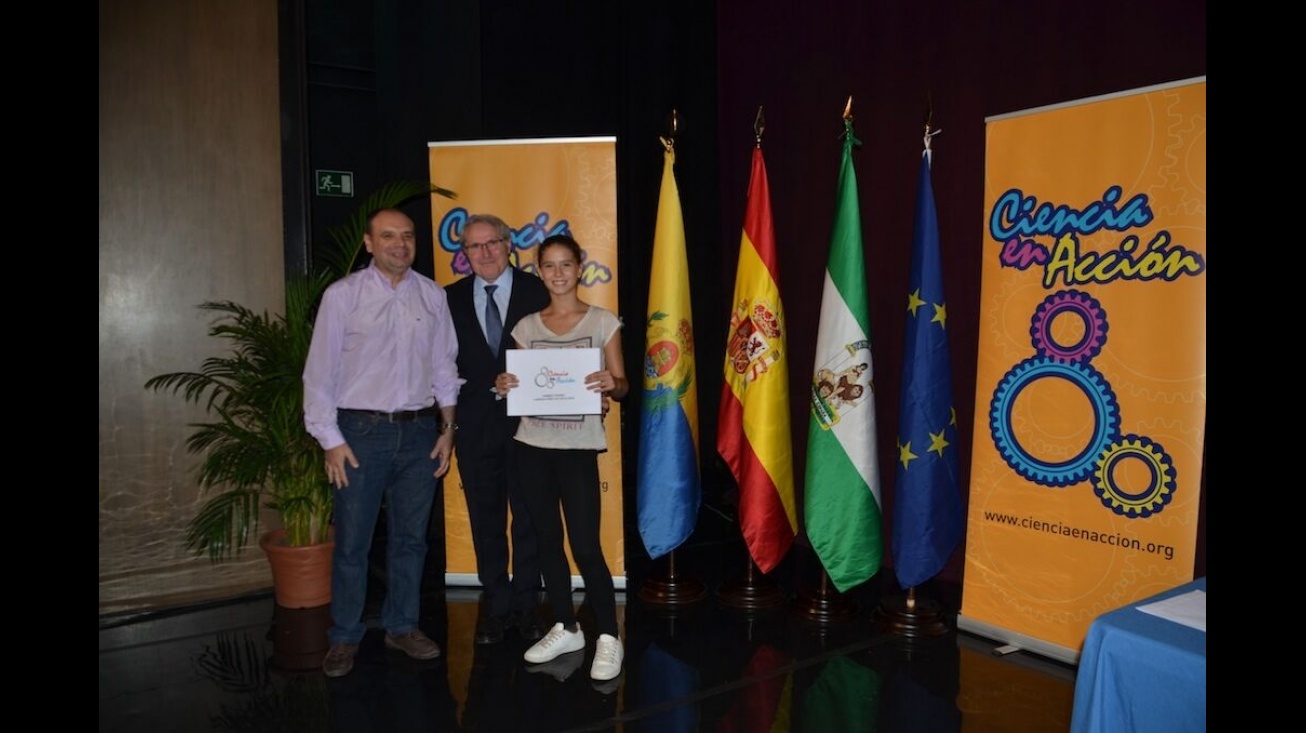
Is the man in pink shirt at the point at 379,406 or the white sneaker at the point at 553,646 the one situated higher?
the man in pink shirt at the point at 379,406

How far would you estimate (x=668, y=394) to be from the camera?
3.71 metres

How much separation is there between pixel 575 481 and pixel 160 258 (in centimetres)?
231

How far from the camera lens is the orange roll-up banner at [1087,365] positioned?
2.73 meters

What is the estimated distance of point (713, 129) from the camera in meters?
5.38

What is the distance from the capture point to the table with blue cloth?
1.43m

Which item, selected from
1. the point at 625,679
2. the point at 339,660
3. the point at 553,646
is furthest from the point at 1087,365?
the point at 339,660

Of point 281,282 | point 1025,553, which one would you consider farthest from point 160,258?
point 1025,553

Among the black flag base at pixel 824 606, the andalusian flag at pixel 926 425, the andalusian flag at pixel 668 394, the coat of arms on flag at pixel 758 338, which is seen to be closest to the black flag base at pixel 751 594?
the black flag base at pixel 824 606

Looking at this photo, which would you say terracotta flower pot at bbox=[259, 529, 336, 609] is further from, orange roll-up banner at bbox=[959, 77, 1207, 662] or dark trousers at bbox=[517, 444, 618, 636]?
orange roll-up banner at bbox=[959, 77, 1207, 662]

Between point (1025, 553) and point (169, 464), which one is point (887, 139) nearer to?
point (1025, 553)

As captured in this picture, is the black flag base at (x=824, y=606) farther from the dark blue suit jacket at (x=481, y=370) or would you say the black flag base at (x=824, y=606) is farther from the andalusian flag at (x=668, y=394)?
the dark blue suit jacket at (x=481, y=370)

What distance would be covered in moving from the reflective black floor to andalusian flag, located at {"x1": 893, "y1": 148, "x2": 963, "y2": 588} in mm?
347

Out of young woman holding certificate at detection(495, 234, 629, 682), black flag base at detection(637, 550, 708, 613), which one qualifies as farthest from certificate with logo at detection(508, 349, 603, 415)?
black flag base at detection(637, 550, 708, 613)

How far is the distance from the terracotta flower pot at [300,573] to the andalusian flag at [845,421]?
2.05 m
